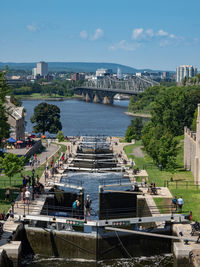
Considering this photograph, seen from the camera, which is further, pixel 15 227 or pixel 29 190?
pixel 29 190

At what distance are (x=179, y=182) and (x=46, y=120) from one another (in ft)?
192

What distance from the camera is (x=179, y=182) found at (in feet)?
169

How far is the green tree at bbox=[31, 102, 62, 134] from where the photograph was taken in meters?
105

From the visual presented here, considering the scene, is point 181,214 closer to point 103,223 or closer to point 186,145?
point 103,223

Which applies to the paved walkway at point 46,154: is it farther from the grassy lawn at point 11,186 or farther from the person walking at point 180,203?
the person walking at point 180,203

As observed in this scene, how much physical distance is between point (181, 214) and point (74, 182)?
72.1 ft

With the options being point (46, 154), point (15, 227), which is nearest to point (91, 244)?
point (15, 227)

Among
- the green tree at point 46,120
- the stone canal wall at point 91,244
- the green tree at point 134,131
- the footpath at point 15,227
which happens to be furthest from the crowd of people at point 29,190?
the green tree at point 46,120

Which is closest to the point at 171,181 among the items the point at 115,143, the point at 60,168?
the point at 60,168

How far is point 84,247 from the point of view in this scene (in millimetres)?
35719

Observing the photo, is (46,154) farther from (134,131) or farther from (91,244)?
(91,244)

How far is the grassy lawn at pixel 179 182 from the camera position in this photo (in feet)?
137

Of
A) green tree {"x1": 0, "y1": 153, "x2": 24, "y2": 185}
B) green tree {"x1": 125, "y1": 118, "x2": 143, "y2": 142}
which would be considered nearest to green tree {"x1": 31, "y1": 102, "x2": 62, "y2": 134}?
green tree {"x1": 125, "y1": 118, "x2": 143, "y2": 142}

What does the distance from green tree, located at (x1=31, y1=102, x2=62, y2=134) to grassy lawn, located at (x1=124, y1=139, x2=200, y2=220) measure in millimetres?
37323
